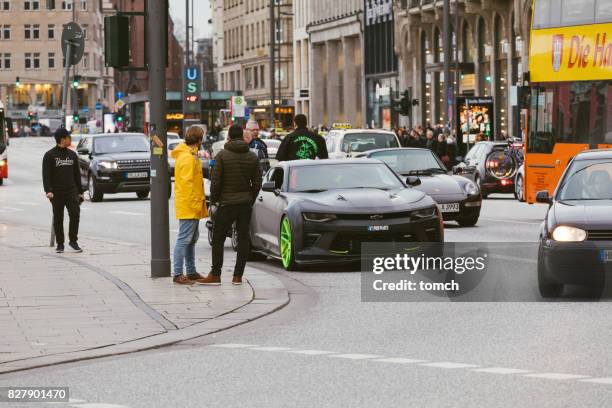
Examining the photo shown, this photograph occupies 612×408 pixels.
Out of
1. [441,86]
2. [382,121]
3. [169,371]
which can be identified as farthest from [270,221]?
[382,121]

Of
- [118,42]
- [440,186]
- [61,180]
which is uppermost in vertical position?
[118,42]

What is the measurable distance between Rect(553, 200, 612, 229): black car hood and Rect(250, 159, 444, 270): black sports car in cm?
307

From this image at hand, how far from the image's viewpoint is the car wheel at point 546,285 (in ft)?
48.7

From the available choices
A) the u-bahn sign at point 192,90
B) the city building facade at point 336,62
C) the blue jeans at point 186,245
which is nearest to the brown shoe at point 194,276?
the blue jeans at point 186,245

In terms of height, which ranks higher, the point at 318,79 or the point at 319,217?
the point at 318,79

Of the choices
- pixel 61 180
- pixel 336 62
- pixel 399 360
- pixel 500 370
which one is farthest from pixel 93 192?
pixel 336 62

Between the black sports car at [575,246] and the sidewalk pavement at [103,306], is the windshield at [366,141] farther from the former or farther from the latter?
the black sports car at [575,246]

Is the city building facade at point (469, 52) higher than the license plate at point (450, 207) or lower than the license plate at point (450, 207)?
higher

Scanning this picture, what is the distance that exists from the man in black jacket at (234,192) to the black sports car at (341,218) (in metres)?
1.55

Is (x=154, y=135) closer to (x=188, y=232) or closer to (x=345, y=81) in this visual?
(x=188, y=232)

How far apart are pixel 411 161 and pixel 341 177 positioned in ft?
28.9

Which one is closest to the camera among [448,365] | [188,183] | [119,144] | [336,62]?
[448,365]

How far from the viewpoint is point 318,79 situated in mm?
107125

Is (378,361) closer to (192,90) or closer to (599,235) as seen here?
(599,235)
